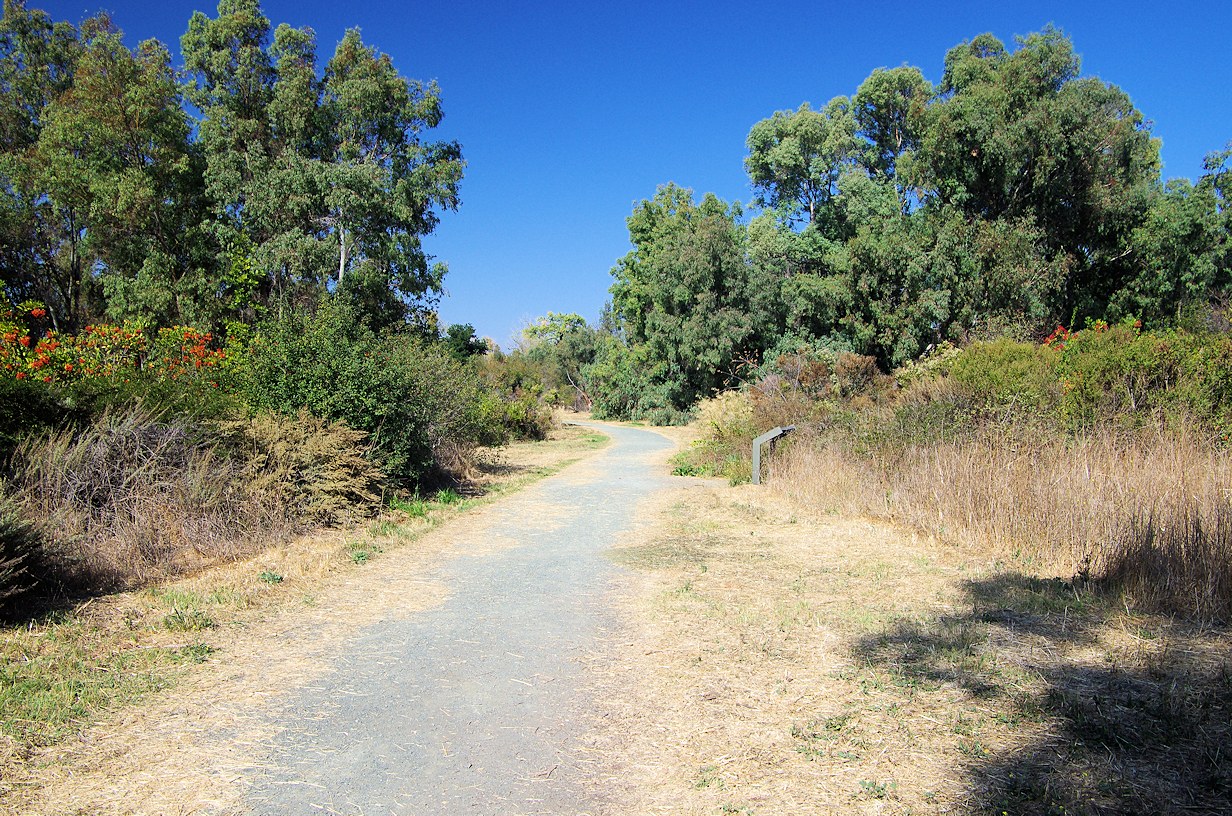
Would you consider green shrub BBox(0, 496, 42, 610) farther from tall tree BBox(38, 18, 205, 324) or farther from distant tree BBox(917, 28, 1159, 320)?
distant tree BBox(917, 28, 1159, 320)

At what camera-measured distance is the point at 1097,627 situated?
5.48 m

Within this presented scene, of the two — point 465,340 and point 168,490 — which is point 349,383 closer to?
point 168,490

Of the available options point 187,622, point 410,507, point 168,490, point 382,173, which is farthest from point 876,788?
point 382,173

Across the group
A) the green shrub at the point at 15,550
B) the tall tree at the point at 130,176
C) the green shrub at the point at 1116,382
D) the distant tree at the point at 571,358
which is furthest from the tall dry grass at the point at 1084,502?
the distant tree at the point at 571,358

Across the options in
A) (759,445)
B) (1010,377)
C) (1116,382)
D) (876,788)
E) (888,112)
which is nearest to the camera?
(876,788)

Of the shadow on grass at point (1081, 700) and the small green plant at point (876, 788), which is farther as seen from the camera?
the small green plant at point (876, 788)

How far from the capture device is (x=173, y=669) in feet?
16.2

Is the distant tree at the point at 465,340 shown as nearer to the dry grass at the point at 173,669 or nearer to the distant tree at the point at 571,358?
the distant tree at the point at 571,358

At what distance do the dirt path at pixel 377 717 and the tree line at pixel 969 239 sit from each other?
23.4 m

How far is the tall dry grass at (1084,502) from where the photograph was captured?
591 cm

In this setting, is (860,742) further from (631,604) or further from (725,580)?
(725,580)

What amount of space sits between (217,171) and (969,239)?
2996 cm

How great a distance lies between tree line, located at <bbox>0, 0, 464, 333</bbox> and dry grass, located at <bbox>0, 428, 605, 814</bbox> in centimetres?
2048

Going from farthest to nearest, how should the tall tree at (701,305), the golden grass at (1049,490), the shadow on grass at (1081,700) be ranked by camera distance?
1. the tall tree at (701,305)
2. the golden grass at (1049,490)
3. the shadow on grass at (1081,700)
